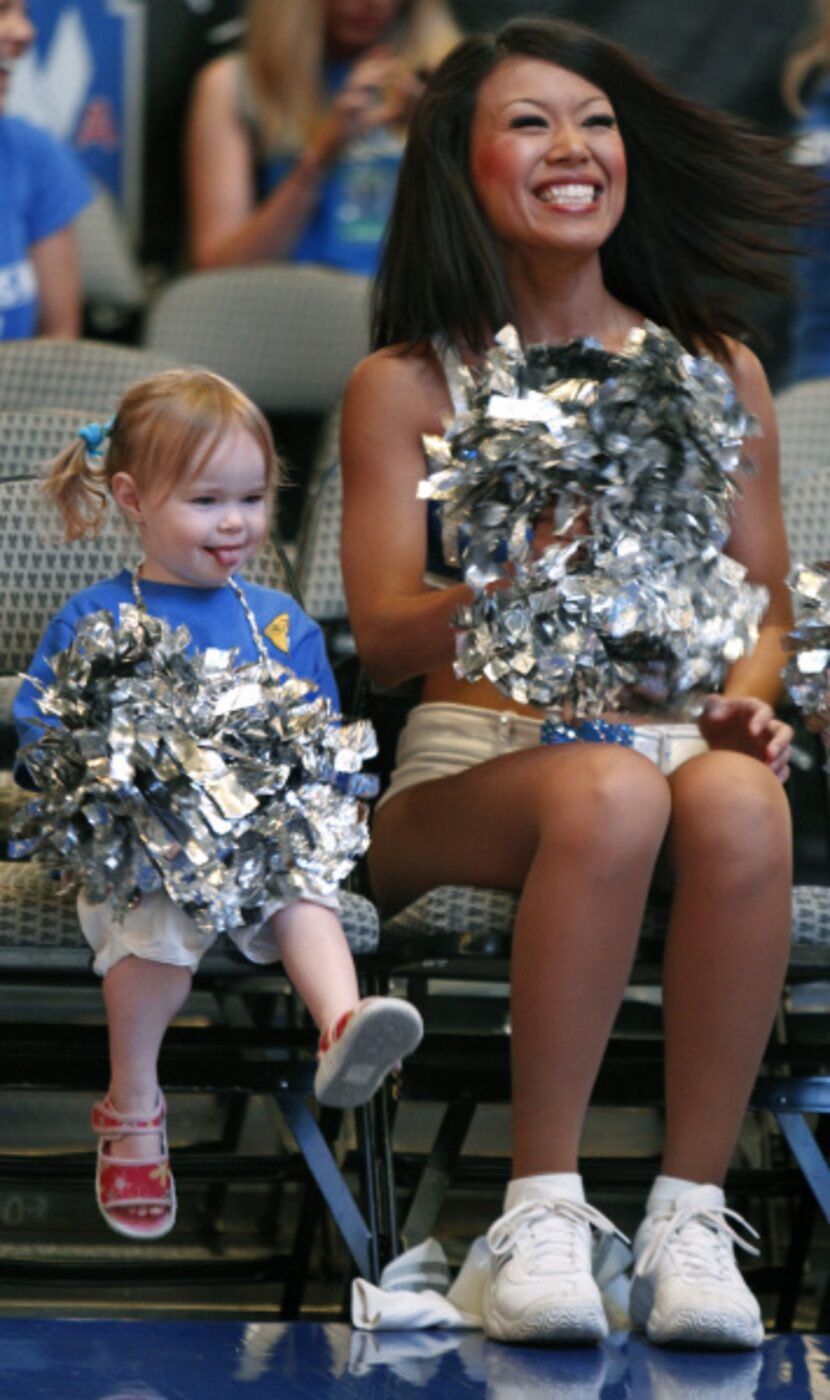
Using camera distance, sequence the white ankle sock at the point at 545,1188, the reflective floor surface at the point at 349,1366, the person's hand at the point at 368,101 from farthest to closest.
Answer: the person's hand at the point at 368,101
the white ankle sock at the point at 545,1188
the reflective floor surface at the point at 349,1366

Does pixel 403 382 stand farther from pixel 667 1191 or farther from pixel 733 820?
pixel 667 1191

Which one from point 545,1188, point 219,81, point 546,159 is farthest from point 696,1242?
point 219,81

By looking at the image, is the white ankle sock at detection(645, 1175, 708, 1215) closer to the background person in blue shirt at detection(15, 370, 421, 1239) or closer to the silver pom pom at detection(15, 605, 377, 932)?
the background person in blue shirt at detection(15, 370, 421, 1239)

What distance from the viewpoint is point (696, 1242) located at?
247cm

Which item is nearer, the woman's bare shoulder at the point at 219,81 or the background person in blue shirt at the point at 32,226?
the background person in blue shirt at the point at 32,226

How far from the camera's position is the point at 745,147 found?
3.11 metres

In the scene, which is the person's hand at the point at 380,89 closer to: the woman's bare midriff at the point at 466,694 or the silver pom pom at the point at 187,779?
the woman's bare midriff at the point at 466,694

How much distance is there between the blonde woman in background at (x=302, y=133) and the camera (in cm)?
497

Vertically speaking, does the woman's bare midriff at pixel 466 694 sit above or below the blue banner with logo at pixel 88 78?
below

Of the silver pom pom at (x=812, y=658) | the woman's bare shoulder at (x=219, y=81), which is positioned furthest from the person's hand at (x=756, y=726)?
the woman's bare shoulder at (x=219, y=81)

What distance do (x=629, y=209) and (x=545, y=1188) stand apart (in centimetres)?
130

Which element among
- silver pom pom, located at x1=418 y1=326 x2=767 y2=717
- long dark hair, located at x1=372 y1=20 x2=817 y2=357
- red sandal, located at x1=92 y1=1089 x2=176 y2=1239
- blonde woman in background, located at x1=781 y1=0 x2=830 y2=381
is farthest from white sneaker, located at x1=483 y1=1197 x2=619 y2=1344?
blonde woman in background, located at x1=781 y1=0 x2=830 y2=381

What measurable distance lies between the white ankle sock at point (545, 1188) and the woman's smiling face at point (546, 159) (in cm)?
113

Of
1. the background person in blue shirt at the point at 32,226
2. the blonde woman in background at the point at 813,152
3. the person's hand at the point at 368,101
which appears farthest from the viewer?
the person's hand at the point at 368,101
